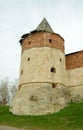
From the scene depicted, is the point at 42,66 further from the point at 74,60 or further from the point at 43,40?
the point at 74,60

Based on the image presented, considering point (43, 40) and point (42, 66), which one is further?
point (43, 40)

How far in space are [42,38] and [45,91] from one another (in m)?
5.62

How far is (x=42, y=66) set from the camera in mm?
22250

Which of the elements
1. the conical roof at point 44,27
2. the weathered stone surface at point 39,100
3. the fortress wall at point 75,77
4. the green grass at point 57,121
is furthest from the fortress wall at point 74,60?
the green grass at point 57,121

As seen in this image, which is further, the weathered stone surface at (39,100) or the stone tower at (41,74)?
the stone tower at (41,74)

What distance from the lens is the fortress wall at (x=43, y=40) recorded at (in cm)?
2336

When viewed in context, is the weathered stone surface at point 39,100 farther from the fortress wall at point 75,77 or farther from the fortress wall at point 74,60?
the fortress wall at point 74,60

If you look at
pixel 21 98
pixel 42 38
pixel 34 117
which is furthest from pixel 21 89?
pixel 42 38

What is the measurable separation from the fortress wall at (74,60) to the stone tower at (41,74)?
1.01m

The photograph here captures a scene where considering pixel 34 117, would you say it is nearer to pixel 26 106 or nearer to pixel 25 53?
pixel 26 106

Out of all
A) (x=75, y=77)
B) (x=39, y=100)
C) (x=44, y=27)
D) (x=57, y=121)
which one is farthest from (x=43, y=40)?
(x=57, y=121)

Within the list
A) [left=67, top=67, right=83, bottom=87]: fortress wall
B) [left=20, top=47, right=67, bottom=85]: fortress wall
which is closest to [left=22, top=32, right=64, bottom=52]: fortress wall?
[left=20, top=47, right=67, bottom=85]: fortress wall

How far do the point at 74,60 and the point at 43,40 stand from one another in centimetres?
412

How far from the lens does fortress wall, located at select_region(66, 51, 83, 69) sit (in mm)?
24219
